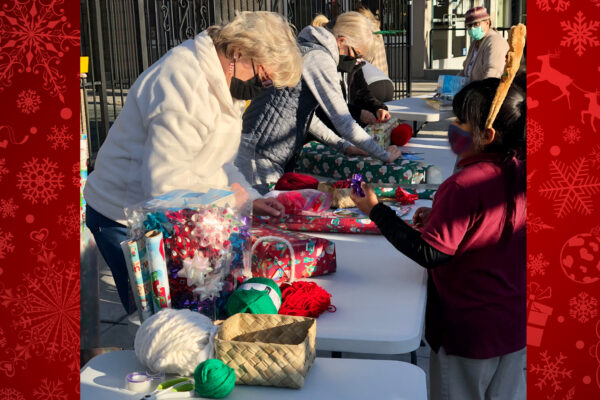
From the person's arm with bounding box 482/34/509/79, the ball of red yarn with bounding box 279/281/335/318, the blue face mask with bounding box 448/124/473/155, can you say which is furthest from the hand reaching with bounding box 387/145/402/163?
the person's arm with bounding box 482/34/509/79

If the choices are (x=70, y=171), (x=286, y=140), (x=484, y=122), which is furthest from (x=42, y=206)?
(x=286, y=140)

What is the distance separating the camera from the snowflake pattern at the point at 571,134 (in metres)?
0.94

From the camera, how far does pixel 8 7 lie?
3.27 feet

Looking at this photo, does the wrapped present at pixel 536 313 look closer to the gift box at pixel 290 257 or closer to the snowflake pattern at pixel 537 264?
the snowflake pattern at pixel 537 264

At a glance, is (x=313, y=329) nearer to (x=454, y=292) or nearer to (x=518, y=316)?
(x=454, y=292)

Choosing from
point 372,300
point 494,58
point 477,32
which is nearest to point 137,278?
point 372,300

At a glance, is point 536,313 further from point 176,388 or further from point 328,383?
Result: point 176,388

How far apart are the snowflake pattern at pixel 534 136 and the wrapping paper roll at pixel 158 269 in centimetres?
97

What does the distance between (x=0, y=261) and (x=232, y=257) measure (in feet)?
2.68

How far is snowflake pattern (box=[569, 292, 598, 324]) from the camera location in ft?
3.21

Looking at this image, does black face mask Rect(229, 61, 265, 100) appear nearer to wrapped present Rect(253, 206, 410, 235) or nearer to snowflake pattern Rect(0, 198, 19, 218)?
wrapped present Rect(253, 206, 410, 235)

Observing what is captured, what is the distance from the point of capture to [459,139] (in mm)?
1977

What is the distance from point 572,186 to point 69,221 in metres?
0.71

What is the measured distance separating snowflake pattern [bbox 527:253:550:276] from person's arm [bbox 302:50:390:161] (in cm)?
245
